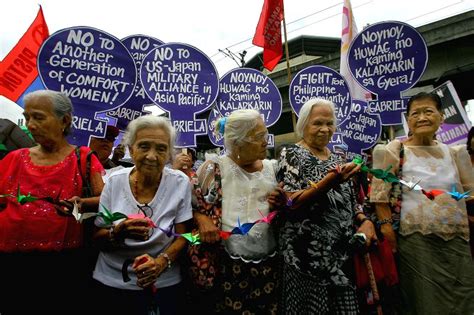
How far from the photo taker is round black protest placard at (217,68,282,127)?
233 inches

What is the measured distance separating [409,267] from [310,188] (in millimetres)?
1160

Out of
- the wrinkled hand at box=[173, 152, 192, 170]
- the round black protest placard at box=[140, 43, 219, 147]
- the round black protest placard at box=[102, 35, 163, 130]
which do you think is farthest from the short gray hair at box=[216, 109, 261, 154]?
the round black protest placard at box=[102, 35, 163, 130]

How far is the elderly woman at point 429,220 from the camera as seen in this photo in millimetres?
2672

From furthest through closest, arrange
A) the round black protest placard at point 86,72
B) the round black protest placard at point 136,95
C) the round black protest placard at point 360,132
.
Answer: the round black protest placard at point 360,132 → the round black protest placard at point 136,95 → the round black protest placard at point 86,72

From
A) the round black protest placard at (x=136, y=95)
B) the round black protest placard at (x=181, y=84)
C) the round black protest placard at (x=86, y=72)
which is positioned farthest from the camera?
the round black protest placard at (x=136, y=95)

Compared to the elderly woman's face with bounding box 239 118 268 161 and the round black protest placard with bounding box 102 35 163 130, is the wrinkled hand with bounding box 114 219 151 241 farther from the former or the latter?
the round black protest placard with bounding box 102 35 163 130

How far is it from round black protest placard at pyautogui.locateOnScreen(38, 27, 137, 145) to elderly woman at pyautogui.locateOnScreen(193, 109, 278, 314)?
6.08 ft

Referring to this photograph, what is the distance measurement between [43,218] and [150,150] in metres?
0.74

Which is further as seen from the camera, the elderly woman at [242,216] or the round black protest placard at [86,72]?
the round black protest placard at [86,72]

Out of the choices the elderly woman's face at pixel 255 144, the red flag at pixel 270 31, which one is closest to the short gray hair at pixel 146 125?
the elderly woman's face at pixel 255 144

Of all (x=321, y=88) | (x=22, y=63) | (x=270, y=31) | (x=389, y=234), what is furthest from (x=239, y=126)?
(x=270, y=31)

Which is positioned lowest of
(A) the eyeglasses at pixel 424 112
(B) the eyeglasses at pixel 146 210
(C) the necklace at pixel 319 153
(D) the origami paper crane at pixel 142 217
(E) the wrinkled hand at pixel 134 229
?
(E) the wrinkled hand at pixel 134 229

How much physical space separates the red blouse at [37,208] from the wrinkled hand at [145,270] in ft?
1.75

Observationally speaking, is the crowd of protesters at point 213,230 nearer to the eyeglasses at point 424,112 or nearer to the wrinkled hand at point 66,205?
the wrinkled hand at point 66,205
